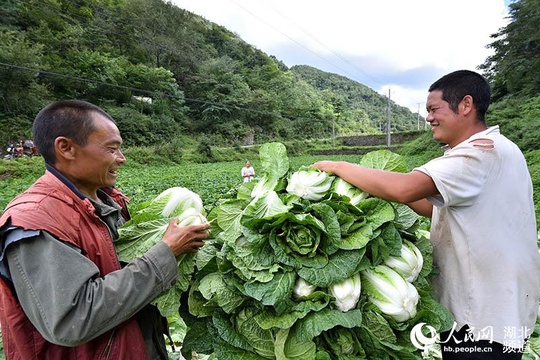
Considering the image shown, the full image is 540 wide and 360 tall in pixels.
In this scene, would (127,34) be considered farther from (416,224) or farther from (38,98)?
(416,224)

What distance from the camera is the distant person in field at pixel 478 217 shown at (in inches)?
73.0

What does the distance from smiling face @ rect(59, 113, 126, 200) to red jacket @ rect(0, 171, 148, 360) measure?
0.36 feet

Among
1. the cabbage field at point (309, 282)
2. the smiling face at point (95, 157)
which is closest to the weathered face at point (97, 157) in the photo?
the smiling face at point (95, 157)

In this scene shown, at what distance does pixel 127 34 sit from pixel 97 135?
209 feet

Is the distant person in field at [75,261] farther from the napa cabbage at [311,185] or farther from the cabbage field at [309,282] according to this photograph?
the napa cabbage at [311,185]

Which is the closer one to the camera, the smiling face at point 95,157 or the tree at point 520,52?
the smiling face at point 95,157

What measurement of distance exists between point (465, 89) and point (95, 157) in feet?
6.94

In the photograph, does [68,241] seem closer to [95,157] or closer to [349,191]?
[95,157]

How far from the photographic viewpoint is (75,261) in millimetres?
1444

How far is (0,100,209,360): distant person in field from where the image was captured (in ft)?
4.62

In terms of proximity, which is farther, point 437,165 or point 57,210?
point 437,165

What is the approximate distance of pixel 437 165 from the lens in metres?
1.88

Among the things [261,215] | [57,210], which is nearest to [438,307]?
[261,215]

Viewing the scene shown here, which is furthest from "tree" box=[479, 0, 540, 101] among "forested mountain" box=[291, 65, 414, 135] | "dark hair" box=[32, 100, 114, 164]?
"forested mountain" box=[291, 65, 414, 135]
